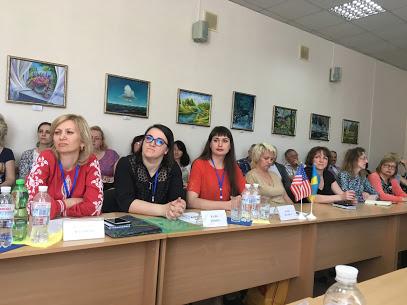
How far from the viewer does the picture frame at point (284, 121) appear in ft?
18.0

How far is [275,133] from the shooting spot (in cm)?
553

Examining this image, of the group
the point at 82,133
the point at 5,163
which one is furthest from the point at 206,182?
the point at 5,163

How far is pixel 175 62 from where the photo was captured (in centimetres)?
441

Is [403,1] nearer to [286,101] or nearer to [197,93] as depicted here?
[286,101]

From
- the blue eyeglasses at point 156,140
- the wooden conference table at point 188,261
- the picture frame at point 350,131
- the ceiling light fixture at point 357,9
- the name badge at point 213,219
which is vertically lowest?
the wooden conference table at point 188,261

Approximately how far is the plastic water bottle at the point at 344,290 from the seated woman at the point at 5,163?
3160 mm

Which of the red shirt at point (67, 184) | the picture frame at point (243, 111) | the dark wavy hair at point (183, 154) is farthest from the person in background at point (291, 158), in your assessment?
the red shirt at point (67, 184)

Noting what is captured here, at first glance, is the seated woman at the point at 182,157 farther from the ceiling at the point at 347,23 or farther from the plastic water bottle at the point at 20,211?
the plastic water bottle at the point at 20,211

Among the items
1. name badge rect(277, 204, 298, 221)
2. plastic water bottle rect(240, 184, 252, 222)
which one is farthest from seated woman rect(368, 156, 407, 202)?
plastic water bottle rect(240, 184, 252, 222)

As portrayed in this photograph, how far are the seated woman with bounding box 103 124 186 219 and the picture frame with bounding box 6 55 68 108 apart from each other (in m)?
1.76

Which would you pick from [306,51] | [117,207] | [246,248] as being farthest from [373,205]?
[306,51]

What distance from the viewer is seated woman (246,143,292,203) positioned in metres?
2.96

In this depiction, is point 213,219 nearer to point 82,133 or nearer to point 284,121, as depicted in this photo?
point 82,133

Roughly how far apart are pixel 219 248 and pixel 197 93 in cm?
295
